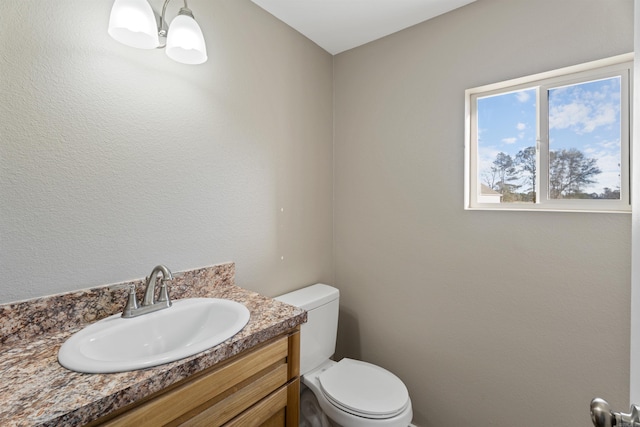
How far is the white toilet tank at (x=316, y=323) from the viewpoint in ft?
5.13

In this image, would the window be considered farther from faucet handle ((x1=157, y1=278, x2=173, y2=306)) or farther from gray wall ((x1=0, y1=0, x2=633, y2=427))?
faucet handle ((x1=157, y1=278, x2=173, y2=306))

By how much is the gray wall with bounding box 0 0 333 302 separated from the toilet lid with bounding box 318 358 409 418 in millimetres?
549

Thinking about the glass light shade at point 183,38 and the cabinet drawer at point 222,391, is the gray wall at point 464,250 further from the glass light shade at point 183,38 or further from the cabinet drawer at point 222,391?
the glass light shade at point 183,38

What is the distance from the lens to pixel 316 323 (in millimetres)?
1634

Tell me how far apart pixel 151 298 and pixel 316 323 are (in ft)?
2.90

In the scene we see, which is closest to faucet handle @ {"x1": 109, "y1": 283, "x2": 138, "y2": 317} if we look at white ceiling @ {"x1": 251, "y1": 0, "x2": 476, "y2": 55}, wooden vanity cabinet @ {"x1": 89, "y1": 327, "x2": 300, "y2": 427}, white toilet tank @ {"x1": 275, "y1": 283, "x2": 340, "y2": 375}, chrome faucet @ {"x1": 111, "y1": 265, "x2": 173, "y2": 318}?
chrome faucet @ {"x1": 111, "y1": 265, "x2": 173, "y2": 318}

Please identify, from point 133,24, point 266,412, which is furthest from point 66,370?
point 133,24

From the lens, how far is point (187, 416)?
0.77m

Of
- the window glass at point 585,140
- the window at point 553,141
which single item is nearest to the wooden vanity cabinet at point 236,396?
the window at point 553,141

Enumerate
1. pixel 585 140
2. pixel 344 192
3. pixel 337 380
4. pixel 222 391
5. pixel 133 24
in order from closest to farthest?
pixel 222 391 < pixel 133 24 < pixel 585 140 < pixel 337 380 < pixel 344 192

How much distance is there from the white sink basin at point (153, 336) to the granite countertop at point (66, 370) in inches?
0.9

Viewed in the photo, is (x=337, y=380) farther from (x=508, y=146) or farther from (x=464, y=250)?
(x=508, y=146)

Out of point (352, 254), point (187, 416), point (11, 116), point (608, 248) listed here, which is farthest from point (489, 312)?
point (11, 116)

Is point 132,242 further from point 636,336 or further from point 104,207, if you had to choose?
point 636,336
